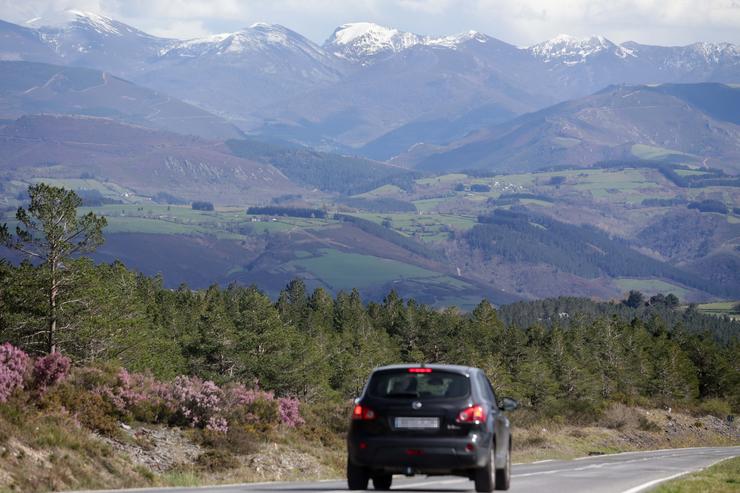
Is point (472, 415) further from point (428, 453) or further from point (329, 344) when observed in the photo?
point (329, 344)

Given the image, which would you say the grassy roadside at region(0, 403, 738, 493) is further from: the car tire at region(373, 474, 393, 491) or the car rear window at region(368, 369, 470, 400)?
the car rear window at region(368, 369, 470, 400)

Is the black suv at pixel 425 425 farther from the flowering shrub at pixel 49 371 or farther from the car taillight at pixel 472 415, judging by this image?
the flowering shrub at pixel 49 371

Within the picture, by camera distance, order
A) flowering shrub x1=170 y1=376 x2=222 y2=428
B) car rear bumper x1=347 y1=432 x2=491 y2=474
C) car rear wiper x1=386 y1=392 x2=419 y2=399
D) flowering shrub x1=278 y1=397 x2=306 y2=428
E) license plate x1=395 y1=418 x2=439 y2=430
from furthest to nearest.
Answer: flowering shrub x1=278 y1=397 x2=306 y2=428, flowering shrub x1=170 y1=376 x2=222 y2=428, car rear wiper x1=386 y1=392 x2=419 y2=399, license plate x1=395 y1=418 x2=439 y2=430, car rear bumper x1=347 y1=432 x2=491 y2=474

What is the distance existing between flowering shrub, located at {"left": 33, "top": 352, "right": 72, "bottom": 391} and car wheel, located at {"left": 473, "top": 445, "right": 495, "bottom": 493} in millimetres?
13977

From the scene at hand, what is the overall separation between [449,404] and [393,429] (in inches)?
41.2

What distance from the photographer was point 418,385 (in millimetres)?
20406

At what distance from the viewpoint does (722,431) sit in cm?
10169

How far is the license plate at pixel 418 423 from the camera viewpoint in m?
19.9

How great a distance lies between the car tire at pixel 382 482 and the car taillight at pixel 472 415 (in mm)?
2609

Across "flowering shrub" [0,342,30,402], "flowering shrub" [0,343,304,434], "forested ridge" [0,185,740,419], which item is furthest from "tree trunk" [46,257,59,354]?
"flowering shrub" [0,342,30,402]

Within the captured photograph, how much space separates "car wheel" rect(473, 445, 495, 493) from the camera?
798 inches

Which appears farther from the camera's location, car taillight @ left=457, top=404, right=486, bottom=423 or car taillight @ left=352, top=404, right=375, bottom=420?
car taillight @ left=352, top=404, right=375, bottom=420

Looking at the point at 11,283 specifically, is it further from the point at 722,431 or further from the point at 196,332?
the point at 722,431

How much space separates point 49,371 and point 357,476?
1254 cm
